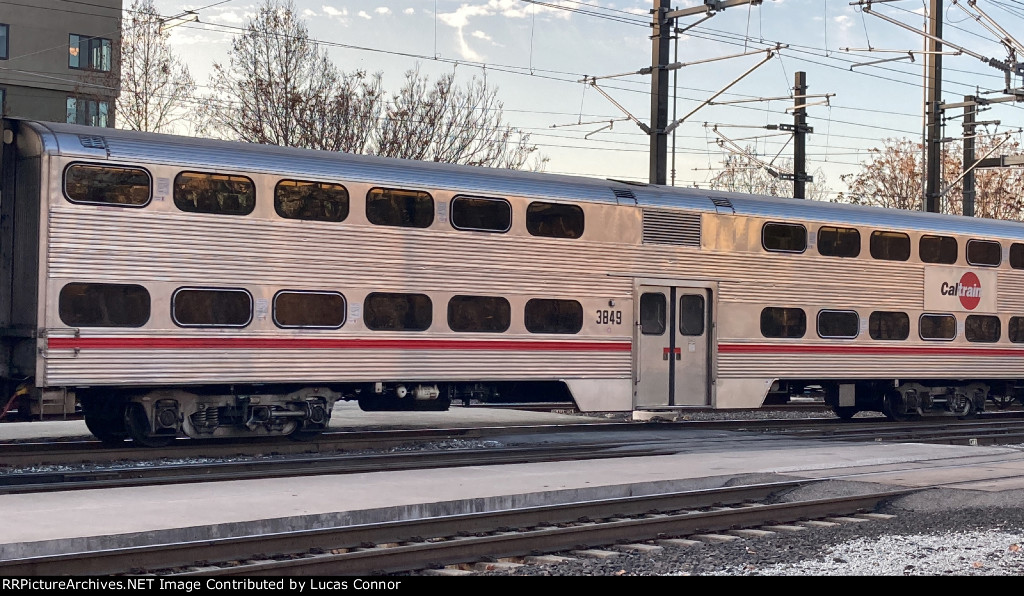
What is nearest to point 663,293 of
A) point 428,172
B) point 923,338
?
point 428,172

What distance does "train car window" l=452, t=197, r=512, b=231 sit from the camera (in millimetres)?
17000

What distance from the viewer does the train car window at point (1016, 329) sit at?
23.5m

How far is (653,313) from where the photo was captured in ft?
62.3

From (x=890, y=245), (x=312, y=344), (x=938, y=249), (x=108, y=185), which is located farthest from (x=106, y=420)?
(x=938, y=249)

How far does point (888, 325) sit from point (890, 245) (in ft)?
4.59

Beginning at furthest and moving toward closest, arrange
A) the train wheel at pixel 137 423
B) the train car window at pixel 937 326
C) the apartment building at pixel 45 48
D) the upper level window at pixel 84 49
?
the upper level window at pixel 84 49 → the apartment building at pixel 45 48 → the train car window at pixel 937 326 → the train wheel at pixel 137 423

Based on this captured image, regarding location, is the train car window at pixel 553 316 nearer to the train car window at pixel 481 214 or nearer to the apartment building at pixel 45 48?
the train car window at pixel 481 214

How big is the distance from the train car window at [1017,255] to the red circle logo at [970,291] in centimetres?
114

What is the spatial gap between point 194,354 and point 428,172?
13.3 ft

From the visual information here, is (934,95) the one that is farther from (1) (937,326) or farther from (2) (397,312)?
(2) (397,312)

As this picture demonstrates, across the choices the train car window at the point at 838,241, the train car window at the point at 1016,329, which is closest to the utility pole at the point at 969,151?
the train car window at the point at 1016,329

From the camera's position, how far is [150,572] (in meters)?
8.12

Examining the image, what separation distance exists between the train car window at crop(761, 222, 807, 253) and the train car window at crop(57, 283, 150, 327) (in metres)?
10.2

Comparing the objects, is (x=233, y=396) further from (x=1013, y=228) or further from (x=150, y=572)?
(x=1013, y=228)
